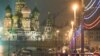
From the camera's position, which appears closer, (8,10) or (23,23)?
(23,23)

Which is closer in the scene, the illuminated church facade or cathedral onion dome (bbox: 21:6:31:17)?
the illuminated church facade

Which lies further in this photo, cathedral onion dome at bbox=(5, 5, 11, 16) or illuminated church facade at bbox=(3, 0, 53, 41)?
cathedral onion dome at bbox=(5, 5, 11, 16)

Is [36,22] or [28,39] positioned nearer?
[28,39]

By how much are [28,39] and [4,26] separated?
63.4 ft

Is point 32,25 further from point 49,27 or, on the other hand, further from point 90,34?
point 90,34

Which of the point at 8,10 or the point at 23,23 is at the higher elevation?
the point at 8,10

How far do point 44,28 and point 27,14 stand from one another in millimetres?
8881

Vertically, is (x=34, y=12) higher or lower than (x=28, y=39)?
higher

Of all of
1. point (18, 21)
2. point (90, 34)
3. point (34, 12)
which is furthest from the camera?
point (34, 12)

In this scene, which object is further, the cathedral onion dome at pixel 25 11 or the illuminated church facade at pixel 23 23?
the cathedral onion dome at pixel 25 11

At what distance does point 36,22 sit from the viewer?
122 metres

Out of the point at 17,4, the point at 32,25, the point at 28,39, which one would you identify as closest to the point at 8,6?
the point at 17,4

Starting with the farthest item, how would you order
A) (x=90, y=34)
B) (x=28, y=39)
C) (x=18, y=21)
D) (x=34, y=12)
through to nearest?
(x=34, y=12), (x=18, y=21), (x=28, y=39), (x=90, y=34)

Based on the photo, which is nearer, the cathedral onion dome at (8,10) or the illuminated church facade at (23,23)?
the illuminated church facade at (23,23)
